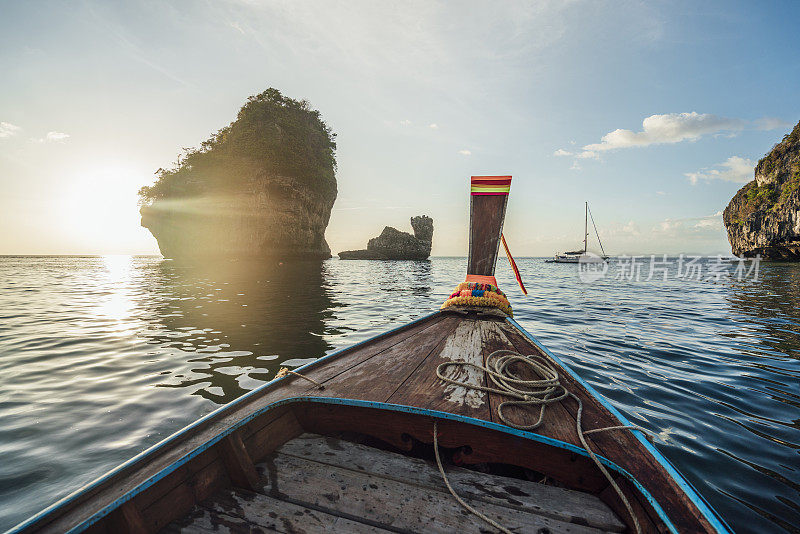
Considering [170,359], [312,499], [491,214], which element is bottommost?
[170,359]

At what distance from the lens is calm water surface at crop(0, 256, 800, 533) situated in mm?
2330

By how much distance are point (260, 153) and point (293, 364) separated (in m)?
41.4

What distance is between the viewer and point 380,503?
1.43 meters

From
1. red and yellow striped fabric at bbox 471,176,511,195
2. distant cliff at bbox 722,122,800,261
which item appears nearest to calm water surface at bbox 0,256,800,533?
red and yellow striped fabric at bbox 471,176,511,195

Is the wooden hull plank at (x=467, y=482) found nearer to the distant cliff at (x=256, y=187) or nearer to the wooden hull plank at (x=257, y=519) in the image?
the wooden hull plank at (x=257, y=519)

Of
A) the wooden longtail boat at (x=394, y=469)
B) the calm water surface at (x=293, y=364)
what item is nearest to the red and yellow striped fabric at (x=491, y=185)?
the calm water surface at (x=293, y=364)

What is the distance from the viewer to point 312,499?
1.46 m

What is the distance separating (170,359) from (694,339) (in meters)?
8.90

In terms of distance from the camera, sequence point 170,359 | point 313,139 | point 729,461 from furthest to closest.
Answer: point 313,139 → point 170,359 → point 729,461

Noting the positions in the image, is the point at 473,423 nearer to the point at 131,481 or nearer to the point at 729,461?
the point at 131,481

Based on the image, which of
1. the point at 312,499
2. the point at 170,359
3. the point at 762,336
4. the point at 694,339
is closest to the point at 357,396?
the point at 312,499

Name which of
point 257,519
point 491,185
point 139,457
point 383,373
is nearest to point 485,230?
point 491,185

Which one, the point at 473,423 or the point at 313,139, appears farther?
the point at 313,139

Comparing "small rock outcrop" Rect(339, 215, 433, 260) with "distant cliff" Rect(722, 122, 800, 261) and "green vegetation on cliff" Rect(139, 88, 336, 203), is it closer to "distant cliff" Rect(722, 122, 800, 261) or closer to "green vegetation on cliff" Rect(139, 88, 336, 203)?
"green vegetation on cliff" Rect(139, 88, 336, 203)
